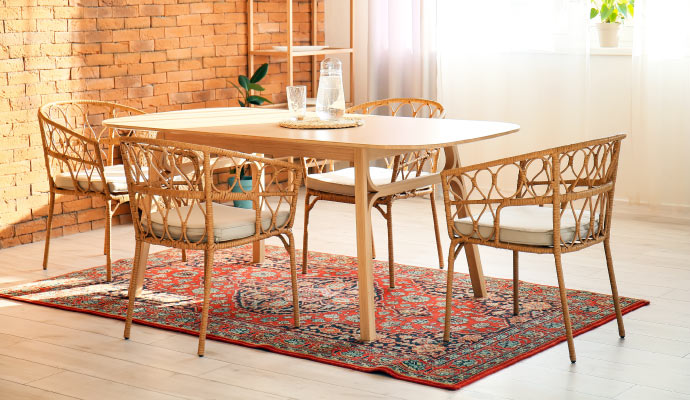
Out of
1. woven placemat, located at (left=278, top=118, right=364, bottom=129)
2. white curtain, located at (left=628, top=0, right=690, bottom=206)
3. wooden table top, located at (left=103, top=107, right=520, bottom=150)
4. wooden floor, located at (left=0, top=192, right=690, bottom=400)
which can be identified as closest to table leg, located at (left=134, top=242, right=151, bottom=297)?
wooden floor, located at (left=0, top=192, right=690, bottom=400)

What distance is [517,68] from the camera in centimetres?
575

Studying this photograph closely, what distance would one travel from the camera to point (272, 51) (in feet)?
19.0

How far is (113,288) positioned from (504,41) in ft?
9.55

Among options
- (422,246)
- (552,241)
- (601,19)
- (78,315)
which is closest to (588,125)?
(601,19)

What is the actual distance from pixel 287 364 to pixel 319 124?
37.1 inches

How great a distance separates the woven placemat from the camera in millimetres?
3543

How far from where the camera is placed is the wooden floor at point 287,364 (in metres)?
2.81

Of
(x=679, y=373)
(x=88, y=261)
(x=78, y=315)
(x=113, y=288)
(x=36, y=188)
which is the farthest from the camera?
(x=36, y=188)

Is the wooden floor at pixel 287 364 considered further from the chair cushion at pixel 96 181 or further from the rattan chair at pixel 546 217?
the chair cushion at pixel 96 181

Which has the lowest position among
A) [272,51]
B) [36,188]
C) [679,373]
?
[679,373]

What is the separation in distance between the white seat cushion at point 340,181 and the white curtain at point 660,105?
190cm

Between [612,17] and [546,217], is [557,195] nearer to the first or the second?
[546,217]

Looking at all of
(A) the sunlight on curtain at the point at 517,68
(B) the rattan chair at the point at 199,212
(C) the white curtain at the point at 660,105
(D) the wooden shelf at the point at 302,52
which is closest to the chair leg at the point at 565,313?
(B) the rattan chair at the point at 199,212

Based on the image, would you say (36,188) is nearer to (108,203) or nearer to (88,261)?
(88,261)
